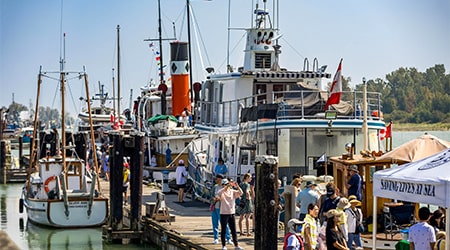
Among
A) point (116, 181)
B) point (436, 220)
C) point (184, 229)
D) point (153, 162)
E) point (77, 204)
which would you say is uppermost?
point (153, 162)

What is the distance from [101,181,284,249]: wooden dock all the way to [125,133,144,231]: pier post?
1.15 ft

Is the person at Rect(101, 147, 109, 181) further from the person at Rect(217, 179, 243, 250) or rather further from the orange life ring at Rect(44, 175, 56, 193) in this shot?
the person at Rect(217, 179, 243, 250)

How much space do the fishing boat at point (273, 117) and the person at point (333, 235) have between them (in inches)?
378

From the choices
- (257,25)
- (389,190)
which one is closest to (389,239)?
(389,190)

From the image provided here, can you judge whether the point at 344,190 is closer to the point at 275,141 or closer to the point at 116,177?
the point at 275,141

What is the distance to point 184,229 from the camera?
23.0 meters

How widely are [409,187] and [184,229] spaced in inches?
451

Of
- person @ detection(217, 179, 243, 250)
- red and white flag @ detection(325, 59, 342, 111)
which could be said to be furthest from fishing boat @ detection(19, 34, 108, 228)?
person @ detection(217, 179, 243, 250)

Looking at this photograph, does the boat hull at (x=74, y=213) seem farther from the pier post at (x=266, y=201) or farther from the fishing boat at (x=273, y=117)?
the pier post at (x=266, y=201)

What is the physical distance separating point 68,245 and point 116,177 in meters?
3.39

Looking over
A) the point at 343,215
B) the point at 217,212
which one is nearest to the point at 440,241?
the point at 343,215

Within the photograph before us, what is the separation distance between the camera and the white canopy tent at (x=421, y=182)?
1164 cm

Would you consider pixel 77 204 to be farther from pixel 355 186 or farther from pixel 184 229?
pixel 355 186

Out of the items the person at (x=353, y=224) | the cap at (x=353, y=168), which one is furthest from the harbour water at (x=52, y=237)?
the person at (x=353, y=224)
